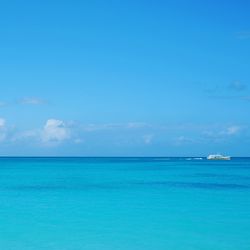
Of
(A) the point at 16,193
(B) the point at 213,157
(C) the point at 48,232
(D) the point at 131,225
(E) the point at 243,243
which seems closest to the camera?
(E) the point at 243,243

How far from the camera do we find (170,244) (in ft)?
45.6

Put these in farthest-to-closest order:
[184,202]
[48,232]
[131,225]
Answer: [184,202] < [131,225] < [48,232]

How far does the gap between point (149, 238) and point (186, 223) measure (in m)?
2.89

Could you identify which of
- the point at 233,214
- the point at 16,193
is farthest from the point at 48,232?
the point at 16,193

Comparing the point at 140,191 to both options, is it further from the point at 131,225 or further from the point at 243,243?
the point at 243,243

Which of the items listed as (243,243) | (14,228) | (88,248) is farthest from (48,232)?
(243,243)

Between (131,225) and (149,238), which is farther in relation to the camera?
(131,225)

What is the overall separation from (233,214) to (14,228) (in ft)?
29.8

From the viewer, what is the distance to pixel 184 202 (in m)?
23.1

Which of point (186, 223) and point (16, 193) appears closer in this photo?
point (186, 223)

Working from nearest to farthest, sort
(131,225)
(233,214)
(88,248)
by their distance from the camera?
(88,248) → (131,225) → (233,214)

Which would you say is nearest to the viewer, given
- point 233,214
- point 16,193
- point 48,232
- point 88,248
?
point 88,248

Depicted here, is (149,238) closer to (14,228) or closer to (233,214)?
(14,228)

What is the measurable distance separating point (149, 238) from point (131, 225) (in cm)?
206
